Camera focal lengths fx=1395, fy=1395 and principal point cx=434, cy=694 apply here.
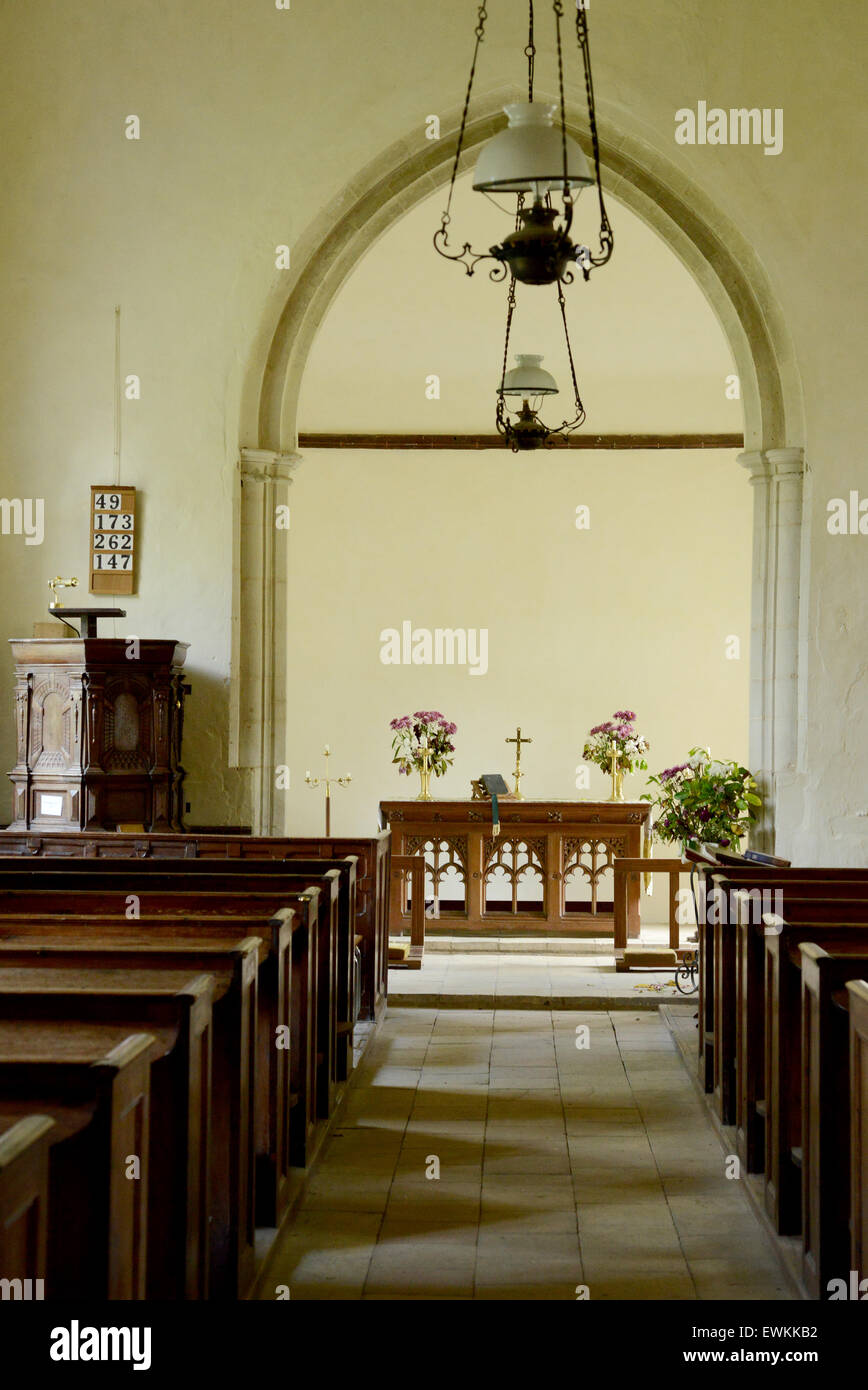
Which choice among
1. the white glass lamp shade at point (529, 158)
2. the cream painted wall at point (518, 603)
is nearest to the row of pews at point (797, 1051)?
the white glass lamp shade at point (529, 158)

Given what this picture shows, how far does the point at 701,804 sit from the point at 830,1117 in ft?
13.7

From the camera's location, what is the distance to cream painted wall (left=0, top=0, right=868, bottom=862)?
7.42m

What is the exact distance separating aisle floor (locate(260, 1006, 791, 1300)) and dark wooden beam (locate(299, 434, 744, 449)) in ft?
22.0

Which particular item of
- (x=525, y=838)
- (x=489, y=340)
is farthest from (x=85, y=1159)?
(x=489, y=340)

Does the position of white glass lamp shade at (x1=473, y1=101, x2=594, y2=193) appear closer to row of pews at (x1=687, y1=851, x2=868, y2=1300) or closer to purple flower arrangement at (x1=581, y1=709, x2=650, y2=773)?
row of pews at (x1=687, y1=851, x2=868, y2=1300)

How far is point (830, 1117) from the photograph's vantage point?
10.00 ft

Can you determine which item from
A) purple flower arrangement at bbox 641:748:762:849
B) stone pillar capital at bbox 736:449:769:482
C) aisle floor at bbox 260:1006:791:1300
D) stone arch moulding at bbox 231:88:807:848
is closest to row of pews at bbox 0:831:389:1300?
aisle floor at bbox 260:1006:791:1300

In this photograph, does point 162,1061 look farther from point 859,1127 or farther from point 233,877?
point 233,877

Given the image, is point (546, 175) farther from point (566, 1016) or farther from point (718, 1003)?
point (566, 1016)

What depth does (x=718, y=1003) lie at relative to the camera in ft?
15.7

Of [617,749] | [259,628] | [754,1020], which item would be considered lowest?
[754,1020]

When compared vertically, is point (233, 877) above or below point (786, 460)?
below

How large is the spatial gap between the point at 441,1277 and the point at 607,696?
8.52 metres

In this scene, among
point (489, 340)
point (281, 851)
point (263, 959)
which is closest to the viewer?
point (263, 959)
